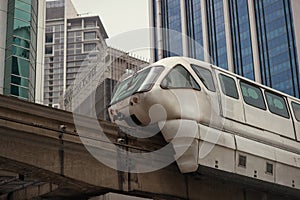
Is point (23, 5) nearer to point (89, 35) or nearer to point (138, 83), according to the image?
point (138, 83)

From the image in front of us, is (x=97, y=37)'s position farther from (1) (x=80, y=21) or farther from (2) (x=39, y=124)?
(2) (x=39, y=124)

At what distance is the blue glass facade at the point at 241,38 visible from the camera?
82.0 m

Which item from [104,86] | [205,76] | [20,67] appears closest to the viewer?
[205,76]

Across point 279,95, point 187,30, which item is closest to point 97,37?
point 187,30

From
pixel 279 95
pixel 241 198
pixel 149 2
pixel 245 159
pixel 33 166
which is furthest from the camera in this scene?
pixel 149 2

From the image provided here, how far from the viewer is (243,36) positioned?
83.6 m

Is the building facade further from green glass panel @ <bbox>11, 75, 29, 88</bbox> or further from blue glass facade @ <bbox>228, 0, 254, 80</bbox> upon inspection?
blue glass facade @ <bbox>228, 0, 254, 80</bbox>

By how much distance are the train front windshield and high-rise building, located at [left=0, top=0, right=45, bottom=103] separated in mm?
19232

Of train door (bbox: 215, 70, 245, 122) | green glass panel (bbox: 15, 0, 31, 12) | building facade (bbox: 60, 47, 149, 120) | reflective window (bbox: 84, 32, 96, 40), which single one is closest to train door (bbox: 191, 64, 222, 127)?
train door (bbox: 215, 70, 245, 122)

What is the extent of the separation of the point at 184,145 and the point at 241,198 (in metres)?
3.63

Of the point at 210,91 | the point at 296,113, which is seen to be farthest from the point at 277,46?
the point at 210,91

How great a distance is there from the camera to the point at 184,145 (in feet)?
36.7

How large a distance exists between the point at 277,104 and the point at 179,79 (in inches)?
170

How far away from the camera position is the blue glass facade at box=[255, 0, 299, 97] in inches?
2936
